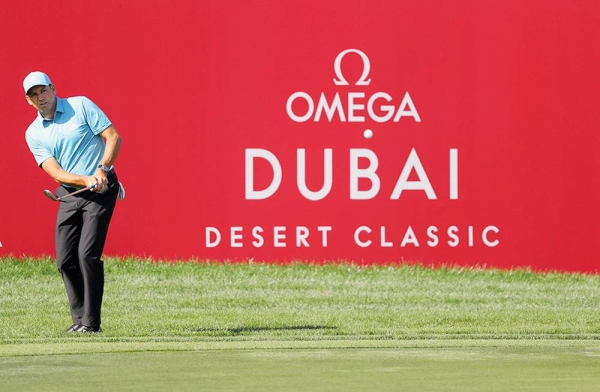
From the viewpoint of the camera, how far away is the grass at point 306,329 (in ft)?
22.1

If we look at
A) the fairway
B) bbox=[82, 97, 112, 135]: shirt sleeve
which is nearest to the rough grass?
the fairway

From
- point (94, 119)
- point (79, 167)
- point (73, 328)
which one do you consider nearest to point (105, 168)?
point (79, 167)

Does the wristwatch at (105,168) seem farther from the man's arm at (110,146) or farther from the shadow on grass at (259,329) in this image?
the shadow on grass at (259,329)

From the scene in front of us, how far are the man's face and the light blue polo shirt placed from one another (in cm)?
7

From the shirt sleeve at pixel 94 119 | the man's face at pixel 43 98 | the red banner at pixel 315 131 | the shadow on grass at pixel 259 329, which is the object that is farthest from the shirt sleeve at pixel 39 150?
the red banner at pixel 315 131

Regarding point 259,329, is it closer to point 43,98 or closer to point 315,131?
point 43,98

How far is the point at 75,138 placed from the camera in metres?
8.56

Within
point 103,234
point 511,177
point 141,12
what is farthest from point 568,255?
point 103,234

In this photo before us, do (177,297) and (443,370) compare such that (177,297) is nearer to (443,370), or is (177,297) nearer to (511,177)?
(511,177)

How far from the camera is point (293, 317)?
1015 centimetres

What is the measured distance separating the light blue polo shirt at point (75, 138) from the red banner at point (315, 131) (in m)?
4.03

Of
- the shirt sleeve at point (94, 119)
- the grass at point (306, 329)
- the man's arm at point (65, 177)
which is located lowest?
the grass at point (306, 329)

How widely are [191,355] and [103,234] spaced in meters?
1.34

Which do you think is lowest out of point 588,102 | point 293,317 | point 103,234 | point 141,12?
point 293,317
